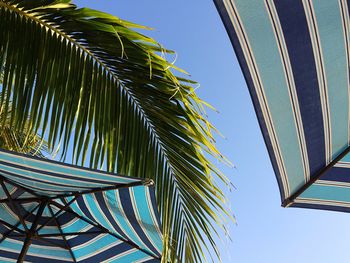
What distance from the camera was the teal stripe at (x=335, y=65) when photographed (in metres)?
3.02

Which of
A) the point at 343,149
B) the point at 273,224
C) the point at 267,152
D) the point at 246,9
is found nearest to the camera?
the point at 246,9

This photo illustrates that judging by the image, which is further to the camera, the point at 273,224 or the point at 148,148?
the point at 273,224

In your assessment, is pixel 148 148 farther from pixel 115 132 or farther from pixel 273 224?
pixel 273 224

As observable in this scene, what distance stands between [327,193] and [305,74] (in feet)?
5.86

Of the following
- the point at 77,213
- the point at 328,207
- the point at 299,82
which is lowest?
the point at 77,213

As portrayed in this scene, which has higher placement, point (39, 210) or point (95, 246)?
point (39, 210)

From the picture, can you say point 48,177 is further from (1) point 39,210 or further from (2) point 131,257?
(2) point 131,257

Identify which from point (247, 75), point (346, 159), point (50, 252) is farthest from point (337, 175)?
point (50, 252)

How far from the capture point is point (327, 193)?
15.4ft

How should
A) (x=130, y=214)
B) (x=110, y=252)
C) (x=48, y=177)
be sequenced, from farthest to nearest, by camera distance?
(x=110, y=252), (x=130, y=214), (x=48, y=177)

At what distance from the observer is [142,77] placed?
3.19 m

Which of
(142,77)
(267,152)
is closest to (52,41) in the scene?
(142,77)

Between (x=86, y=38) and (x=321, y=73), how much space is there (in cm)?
181

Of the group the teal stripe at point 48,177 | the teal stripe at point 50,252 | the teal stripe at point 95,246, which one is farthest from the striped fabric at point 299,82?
the teal stripe at point 50,252
